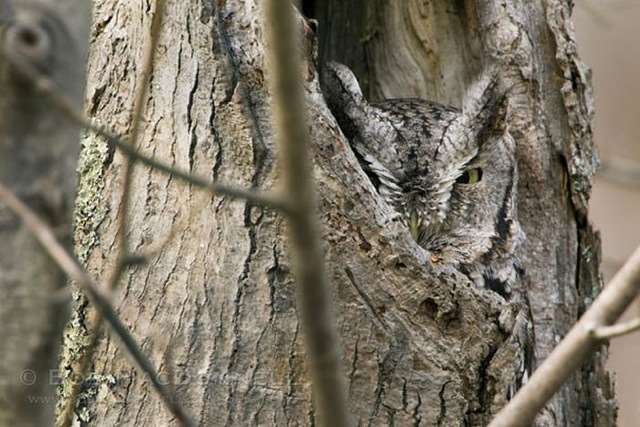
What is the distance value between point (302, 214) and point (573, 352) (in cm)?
53

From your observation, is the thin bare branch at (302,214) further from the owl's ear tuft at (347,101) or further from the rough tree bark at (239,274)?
the owl's ear tuft at (347,101)

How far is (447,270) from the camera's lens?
273 cm

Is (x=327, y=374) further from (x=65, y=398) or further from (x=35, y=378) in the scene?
(x=65, y=398)

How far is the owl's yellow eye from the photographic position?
3.43m

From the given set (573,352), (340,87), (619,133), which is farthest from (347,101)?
(619,133)

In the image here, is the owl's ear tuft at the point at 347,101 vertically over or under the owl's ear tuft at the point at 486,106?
under

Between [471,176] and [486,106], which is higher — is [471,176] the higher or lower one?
the lower one

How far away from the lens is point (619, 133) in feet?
18.2

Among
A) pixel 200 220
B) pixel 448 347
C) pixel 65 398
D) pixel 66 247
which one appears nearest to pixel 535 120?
pixel 448 347

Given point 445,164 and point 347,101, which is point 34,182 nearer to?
point 347,101

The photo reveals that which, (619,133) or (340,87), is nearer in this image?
(340,87)

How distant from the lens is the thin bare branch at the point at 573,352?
147 cm

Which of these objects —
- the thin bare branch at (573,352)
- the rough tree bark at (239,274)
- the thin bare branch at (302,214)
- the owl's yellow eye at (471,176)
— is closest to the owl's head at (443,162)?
the owl's yellow eye at (471,176)

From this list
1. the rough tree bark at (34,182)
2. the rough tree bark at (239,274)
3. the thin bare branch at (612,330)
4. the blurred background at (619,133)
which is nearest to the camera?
the rough tree bark at (34,182)
